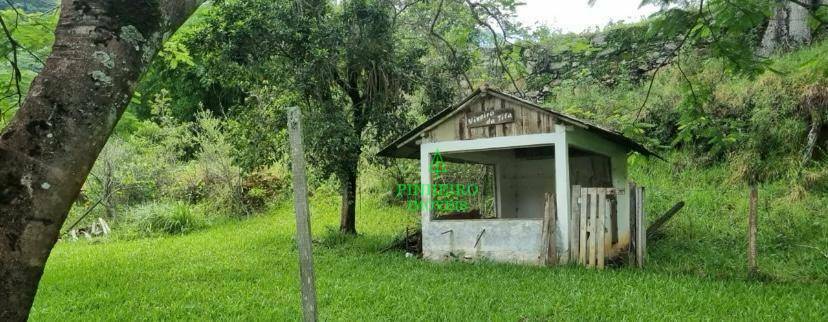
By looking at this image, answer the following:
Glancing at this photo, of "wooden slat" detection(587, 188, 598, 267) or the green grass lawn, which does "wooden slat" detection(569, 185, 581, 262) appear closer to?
"wooden slat" detection(587, 188, 598, 267)

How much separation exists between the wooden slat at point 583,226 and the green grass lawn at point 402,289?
1.08 feet

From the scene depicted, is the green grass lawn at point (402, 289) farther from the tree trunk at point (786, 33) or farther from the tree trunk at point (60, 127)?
the tree trunk at point (786, 33)

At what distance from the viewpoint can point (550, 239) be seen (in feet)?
27.1

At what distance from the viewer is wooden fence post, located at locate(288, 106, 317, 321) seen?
3.12m

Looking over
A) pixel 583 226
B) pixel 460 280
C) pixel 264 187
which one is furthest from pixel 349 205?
pixel 264 187

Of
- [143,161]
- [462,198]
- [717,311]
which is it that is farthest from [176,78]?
[717,311]

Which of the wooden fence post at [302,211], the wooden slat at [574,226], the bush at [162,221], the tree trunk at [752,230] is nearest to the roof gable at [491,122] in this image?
the wooden slat at [574,226]

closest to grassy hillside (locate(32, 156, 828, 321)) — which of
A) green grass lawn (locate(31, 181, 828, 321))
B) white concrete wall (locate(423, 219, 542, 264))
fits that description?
green grass lawn (locate(31, 181, 828, 321))

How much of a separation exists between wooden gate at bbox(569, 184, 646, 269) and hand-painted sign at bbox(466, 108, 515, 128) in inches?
58.9

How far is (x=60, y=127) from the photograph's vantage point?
5.60 feet

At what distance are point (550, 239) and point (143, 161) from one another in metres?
13.2

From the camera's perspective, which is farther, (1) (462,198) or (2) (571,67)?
(2) (571,67)

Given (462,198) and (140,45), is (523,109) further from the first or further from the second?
(140,45)

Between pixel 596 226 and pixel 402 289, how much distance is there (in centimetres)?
302
